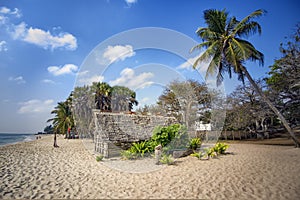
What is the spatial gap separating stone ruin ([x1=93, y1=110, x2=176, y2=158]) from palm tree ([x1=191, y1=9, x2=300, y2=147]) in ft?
20.2

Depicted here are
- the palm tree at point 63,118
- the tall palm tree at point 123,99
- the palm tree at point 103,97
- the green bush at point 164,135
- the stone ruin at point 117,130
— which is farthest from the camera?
the palm tree at point 63,118

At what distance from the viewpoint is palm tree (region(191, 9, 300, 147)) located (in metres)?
11.7

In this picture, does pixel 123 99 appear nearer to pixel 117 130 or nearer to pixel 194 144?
pixel 117 130

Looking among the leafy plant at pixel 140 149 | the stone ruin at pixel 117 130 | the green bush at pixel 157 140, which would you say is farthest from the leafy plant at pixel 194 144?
the leafy plant at pixel 140 149

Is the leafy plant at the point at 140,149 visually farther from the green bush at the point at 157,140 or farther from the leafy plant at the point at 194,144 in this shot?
the leafy plant at the point at 194,144

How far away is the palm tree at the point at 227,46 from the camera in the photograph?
1173cm

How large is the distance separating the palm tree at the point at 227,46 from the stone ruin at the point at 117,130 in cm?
616

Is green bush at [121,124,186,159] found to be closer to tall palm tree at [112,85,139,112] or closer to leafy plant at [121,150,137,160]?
leafy plant at [121,150,137,160]

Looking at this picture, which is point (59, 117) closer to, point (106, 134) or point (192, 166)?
point (106, 134)

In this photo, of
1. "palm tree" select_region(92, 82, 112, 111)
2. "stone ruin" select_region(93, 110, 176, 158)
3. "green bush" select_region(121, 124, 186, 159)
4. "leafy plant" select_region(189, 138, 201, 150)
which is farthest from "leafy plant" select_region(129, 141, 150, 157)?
"palm tree" select_region(92, 82, 112, 111)

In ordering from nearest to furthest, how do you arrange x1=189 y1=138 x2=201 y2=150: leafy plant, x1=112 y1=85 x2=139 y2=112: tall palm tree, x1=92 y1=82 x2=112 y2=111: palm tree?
1. x1=189 y1=138 x2=201 y2=150: leafy plant
2. x1=112 y1=85 x2=139 y2=112: tall palm tree
3. x1=92 y1=82 x2=112 y2=111: palm tree

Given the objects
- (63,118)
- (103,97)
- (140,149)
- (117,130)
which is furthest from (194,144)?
(63,118)

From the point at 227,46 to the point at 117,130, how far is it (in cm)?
993

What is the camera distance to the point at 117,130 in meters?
11.3
